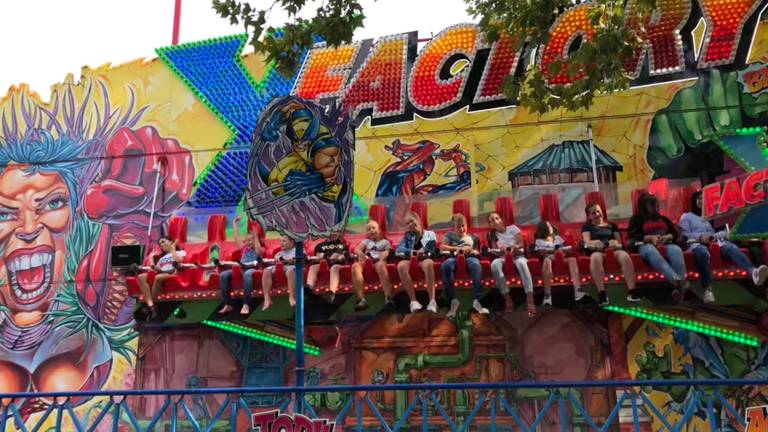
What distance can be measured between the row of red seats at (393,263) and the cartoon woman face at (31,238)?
2320 millimetres

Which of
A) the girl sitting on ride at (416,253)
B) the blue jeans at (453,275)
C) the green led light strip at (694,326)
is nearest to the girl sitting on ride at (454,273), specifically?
the blue jeans at (453,275)

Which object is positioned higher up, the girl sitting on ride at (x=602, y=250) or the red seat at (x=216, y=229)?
the red seat at (x=216, y=229)

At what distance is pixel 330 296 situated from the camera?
852 cm

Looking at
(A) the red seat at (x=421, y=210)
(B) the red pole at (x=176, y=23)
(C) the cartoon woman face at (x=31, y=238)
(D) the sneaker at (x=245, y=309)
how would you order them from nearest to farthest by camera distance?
(D) the sneaker at (x=245, y=309), (A) the red seat at (x=421, y=210), (C) the cartoon woman face at (x=31, y=238), (B) the red pole at (x=176, y=23)

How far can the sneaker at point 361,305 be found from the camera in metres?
8.41

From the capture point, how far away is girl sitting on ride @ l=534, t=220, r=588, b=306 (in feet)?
26.0

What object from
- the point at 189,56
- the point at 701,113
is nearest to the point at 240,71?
the point at 189,56

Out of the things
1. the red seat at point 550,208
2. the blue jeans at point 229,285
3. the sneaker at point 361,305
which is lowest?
the sneaker at point 361,305

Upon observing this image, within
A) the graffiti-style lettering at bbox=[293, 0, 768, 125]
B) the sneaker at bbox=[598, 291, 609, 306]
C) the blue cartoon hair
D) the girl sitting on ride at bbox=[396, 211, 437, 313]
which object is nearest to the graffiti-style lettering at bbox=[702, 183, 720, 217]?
the sneaker at bbox=[598, 291, 609, 306]

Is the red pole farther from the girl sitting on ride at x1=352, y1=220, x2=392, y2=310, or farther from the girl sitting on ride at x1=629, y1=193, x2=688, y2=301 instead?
the girl sitting on ride at x1=629, y1=193, x2=688, y2=301

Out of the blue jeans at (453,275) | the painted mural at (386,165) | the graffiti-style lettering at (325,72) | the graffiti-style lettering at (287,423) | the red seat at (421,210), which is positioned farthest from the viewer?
the graffiti-style lettering at (325,72)

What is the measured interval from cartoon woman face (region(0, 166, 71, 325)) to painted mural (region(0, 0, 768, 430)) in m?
0.02

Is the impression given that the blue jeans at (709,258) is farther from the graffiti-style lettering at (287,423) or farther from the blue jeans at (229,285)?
the blue jeans at (229,285)

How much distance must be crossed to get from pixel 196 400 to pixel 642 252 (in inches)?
228
